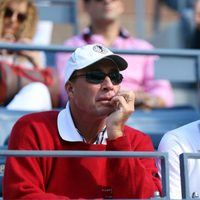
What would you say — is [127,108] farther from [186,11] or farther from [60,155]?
[186,11]

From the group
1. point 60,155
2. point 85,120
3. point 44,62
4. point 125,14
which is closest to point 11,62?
point 44,62

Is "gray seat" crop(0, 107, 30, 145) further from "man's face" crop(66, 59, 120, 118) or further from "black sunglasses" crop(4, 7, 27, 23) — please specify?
"man's face" crop(66, 59, 120, 118)

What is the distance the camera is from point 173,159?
4.25 meters

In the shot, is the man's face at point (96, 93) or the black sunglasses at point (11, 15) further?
the black sunglasses at point (11, 15)

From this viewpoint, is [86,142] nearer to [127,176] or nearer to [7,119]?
[127,176]

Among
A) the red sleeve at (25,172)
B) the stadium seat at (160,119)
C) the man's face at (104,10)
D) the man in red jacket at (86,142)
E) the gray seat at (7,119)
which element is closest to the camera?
the red sleeve at (25,172)

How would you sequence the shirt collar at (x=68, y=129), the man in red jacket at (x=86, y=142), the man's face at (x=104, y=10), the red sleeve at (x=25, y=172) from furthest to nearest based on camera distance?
1. the man's face at (x=104, y=10)
2. the shirt collar at (x=68, y=129)
3. the man in red jacket at (x=86, y=142)
4. the red sleeve at (x=25, y=172)

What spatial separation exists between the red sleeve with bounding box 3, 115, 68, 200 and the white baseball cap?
1.13ft

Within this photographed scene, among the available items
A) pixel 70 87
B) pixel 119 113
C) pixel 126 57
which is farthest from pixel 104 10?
pixel 119 113

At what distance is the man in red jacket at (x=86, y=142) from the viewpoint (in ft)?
12.9

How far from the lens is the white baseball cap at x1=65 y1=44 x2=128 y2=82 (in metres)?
4.11

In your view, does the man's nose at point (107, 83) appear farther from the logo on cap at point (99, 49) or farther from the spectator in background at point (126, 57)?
the spectator in background at point (126, 57)

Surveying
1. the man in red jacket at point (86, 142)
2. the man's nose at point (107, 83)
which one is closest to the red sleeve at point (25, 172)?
the man in red jacket at point (86, 142)

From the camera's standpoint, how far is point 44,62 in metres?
6.94
